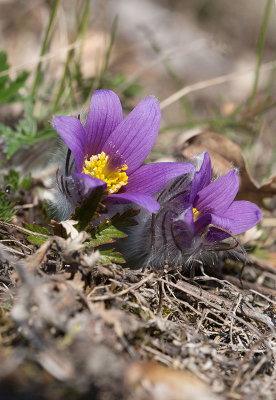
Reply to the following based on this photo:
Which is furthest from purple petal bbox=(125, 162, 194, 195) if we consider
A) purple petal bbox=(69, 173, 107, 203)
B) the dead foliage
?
the dead foliage

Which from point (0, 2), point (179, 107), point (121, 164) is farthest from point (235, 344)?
point (0, 2)

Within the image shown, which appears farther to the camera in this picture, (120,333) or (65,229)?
(65,229)

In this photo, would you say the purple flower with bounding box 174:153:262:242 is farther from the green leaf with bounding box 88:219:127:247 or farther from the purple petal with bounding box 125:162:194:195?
the green leaf with bounding box 88:219:127:247

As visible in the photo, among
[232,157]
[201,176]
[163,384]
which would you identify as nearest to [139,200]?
[201,176]

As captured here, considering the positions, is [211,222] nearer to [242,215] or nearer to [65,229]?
[242,215]

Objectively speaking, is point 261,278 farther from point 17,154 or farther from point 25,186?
point 17,154

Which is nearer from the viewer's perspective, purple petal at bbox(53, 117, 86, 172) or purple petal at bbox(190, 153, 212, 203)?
purple petal at bbox(53, 117, 86, 172)

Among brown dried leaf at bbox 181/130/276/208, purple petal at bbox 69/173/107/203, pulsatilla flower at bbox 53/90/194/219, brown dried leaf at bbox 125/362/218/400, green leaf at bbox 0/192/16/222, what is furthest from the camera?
brown dried leaf at bbox 181/130/276/208

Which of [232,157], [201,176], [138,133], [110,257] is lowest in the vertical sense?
[110,257]
